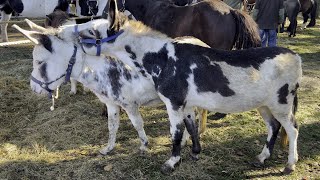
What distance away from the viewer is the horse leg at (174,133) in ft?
12.7

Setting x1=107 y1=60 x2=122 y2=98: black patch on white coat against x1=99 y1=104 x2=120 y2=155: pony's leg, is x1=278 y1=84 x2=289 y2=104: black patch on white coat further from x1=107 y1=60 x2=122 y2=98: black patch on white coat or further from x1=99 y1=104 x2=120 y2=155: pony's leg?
x1=99 y1=104 x2=120 y2=155: pony's leg

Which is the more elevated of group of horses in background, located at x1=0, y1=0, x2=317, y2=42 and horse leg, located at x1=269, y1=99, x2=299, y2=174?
group of horses in background, located at x1=0, y1=0, x2=317, y2=42

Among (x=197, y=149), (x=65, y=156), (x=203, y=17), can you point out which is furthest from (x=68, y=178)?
(x=203, y=17)

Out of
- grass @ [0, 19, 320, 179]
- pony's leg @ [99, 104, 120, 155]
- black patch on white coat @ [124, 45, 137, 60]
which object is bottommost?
grass @ [0, 19, 320, 179]

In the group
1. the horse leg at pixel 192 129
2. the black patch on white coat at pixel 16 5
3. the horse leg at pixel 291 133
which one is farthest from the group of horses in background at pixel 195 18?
the black patch on white coat at pixel 16 5

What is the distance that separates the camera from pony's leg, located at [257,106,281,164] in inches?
169

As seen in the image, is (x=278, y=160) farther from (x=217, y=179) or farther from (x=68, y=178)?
(x=68, y=178)

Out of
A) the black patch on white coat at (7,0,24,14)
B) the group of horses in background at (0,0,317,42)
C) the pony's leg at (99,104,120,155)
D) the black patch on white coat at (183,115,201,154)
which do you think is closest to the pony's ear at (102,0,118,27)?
the pony's leg at (99,104,120,155)

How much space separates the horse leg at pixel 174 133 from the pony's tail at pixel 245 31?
2.36 meters

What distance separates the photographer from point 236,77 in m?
3.70

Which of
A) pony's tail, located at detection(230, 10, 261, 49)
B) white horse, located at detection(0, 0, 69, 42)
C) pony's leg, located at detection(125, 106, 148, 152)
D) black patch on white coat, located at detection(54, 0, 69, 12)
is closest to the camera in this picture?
pony's leg, located at detection(125, 106, 148, 152)

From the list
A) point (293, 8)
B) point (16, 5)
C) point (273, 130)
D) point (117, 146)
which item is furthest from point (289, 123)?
point (293, 8)

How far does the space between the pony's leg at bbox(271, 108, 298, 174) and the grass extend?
134mm

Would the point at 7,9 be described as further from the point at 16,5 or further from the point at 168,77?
the point at 168,77
